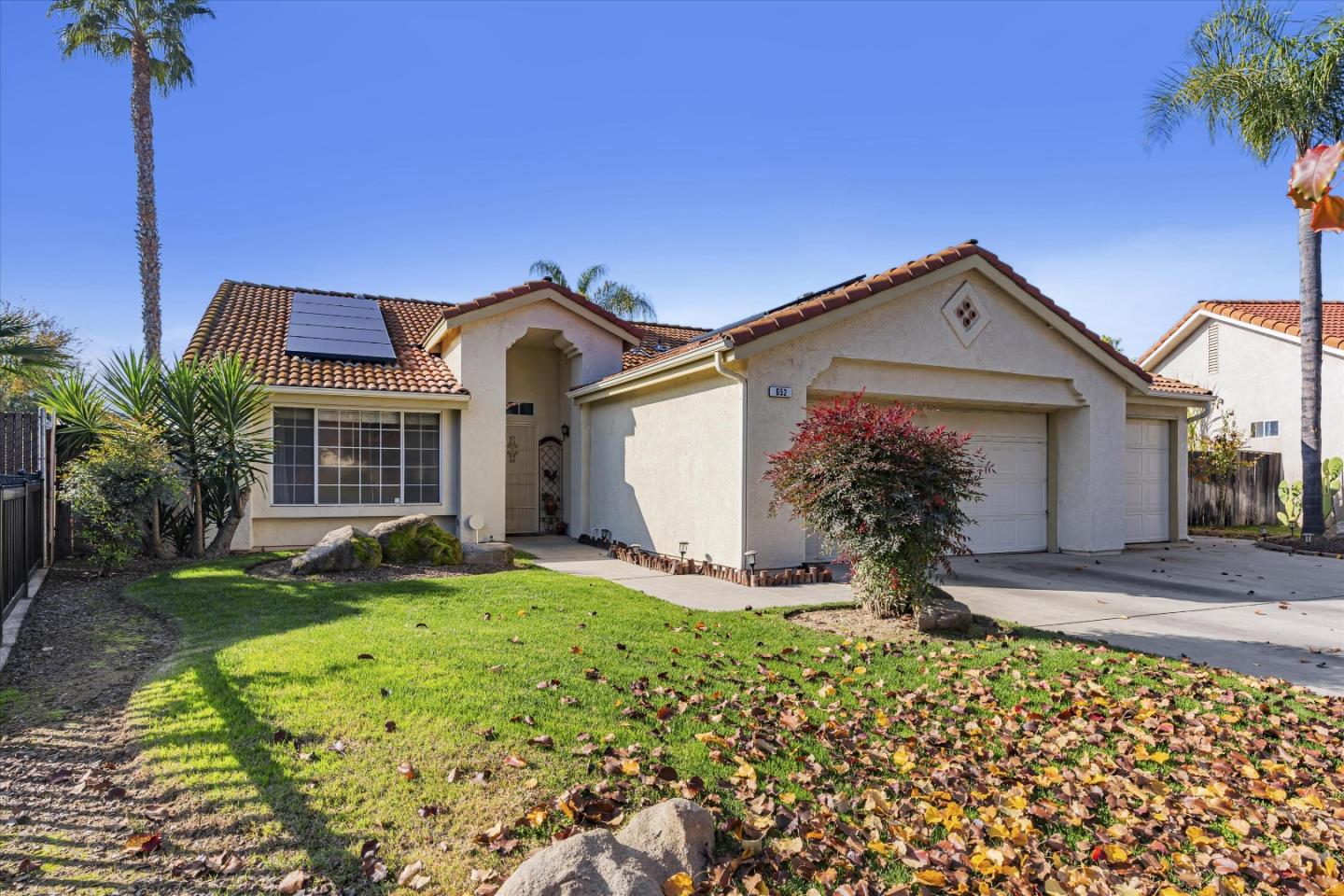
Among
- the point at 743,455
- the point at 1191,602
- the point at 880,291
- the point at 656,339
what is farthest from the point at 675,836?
the point at 656,339

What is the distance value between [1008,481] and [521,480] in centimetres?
1024

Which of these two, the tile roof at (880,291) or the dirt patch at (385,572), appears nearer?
the dirt patch at (385,572)

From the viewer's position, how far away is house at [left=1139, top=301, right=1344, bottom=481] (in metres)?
19.5

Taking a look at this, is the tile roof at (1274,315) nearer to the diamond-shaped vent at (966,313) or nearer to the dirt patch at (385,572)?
the diamond-shaped vent at (966,313)

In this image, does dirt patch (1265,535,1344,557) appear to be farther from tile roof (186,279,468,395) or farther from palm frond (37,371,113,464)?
palm frond (37,371,113,464)

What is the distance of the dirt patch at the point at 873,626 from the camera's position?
7.21 m

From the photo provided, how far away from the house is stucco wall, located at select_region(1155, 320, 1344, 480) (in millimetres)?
19

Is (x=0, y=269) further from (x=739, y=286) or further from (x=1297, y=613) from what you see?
(x=1297, y=613)

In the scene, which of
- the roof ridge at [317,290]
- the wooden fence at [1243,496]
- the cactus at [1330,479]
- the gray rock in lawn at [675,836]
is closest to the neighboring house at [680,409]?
the roof ridge at [317,290]

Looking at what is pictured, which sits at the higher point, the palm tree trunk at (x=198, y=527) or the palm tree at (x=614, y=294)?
the palm tree at (x=614, y=294)

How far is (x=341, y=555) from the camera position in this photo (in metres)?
10.2

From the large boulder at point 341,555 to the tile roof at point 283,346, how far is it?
3.97 m

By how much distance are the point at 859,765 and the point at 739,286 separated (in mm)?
16071

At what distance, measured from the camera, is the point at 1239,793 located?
409cm
